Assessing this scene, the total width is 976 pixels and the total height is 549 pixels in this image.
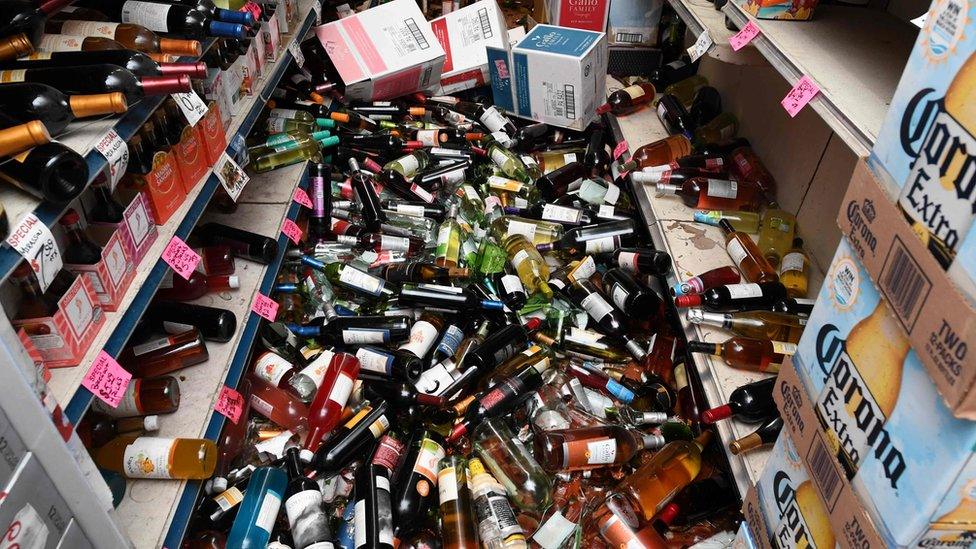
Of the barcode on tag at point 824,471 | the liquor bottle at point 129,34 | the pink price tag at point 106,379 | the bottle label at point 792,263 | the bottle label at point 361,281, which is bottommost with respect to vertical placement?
the bottle label at point 361,281

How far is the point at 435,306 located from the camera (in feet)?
9.87

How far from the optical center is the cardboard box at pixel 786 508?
4.95 ft

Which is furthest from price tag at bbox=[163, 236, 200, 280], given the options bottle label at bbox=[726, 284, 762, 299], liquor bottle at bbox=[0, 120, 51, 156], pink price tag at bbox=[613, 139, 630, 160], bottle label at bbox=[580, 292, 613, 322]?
pink price tag at bbox=[613, 139, 630, 160]

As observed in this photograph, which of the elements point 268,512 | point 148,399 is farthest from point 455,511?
point 148,399

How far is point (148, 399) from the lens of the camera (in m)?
2.24

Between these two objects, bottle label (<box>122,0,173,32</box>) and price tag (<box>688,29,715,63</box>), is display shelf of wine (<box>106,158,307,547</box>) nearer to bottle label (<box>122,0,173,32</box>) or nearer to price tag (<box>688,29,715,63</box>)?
bottle label (<box>122,0,173,32</box>)

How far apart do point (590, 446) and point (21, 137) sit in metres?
1.93

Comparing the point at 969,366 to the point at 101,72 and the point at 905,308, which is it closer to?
the point at 905,308

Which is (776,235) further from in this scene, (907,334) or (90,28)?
(90,28)

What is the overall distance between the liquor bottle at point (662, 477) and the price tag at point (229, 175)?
1.87 m

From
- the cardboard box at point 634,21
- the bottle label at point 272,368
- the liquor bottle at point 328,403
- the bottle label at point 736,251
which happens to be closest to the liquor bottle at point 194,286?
the bottle label at point 272,368

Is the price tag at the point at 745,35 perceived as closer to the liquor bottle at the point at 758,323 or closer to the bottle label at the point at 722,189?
the bottle label at the point at 722,189

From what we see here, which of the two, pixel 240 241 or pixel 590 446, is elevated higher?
pixel 240 241

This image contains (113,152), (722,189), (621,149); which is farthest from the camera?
(621,149)
